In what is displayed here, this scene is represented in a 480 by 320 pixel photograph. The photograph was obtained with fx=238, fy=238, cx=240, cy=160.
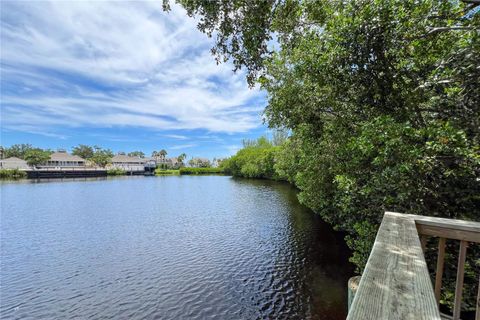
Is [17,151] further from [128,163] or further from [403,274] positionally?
[403,274]

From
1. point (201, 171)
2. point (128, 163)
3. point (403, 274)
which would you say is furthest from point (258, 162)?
point (128, 163)

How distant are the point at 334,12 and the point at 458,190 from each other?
4.06 meters

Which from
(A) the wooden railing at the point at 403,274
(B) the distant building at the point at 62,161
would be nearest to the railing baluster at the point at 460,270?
(A) the wooden railing at the point at 403,274

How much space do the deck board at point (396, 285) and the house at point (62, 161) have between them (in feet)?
282

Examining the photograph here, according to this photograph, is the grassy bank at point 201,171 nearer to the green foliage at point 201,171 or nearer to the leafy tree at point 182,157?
the green foliage at point 201,171

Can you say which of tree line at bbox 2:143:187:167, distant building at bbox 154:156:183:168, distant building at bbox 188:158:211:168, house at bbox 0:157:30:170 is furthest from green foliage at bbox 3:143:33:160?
distant building at bbox 188:158:211:168

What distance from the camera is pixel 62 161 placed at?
73062mm

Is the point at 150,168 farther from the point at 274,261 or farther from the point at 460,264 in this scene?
the point at 460,264

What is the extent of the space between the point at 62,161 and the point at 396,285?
297 ft

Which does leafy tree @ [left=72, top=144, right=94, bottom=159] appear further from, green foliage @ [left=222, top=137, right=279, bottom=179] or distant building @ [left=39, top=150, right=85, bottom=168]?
green foliage @ [left=222, top=137, right=279, bottom=179]

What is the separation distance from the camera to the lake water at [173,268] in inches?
271

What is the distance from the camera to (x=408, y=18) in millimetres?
4074

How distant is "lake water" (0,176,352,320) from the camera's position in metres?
6.89

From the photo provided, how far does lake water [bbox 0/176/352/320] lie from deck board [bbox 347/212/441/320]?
19.6ft
